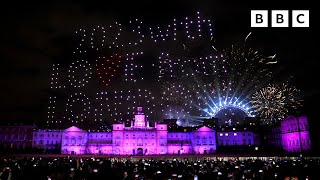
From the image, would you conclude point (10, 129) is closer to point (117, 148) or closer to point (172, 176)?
point (117, 148)

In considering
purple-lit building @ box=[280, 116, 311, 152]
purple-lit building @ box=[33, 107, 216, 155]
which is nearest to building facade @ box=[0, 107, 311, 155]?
purple-lit building @ box=[33, 107, 216, 155]

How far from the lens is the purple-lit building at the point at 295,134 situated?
Result: 253 ft

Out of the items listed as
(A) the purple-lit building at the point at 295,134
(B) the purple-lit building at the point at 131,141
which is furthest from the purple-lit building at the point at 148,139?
(A) the purple-lit building at the point at 295,134

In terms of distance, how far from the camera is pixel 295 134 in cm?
8212

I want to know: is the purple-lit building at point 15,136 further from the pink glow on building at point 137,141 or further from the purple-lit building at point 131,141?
the pink glow on building at point 137,141

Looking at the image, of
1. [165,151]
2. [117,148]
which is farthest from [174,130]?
[117,148]

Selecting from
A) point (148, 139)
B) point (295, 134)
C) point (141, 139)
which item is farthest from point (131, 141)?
point (295, 134)

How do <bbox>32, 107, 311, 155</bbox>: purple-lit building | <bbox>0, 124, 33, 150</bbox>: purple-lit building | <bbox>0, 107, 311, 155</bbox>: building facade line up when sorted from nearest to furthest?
1. <bbox>0, 124, 33, 150</bbox>: purple-lit building
2. <bbox>0, 107, 311, 155</bbox>: building facade
3. <bbox>32, 107, 311, 155</bbox>: purple-lit building

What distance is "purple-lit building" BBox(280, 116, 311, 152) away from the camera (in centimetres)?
7706

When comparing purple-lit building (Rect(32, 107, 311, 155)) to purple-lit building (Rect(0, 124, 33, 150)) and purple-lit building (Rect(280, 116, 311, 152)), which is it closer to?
purple-lit building (Rect(0, 124, 33, 150))

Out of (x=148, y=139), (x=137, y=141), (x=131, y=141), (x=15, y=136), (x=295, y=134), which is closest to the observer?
(x=295, y=134)

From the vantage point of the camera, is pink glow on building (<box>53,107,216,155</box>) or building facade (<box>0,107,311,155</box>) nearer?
building facade (<box>0,107,311,155</box>)

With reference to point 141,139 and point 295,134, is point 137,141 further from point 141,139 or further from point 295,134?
point 295,134

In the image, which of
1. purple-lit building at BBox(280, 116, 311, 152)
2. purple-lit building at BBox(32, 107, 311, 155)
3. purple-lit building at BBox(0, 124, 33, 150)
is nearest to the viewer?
purple-lit building at BBox(280, 116, 311, 152)
